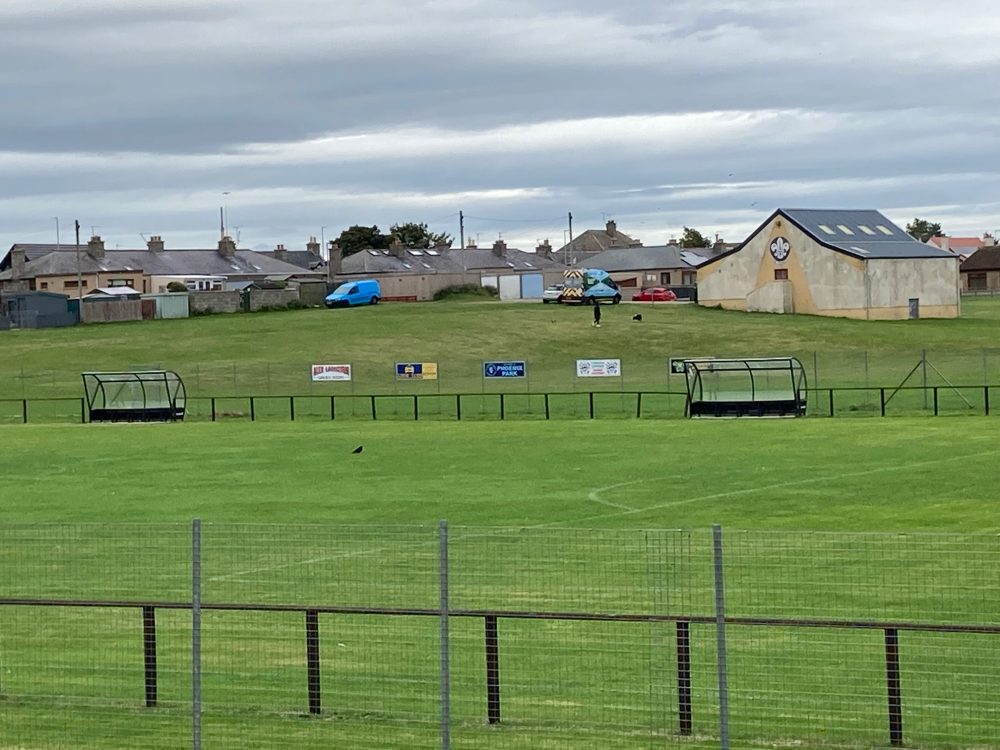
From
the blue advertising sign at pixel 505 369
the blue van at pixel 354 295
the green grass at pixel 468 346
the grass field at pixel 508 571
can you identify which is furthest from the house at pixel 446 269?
the grass field at pixel 508 571

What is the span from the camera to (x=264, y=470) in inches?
1660

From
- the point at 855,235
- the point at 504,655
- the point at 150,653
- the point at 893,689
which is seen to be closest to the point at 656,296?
the point at 855,235

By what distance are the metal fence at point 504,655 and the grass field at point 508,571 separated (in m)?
0.05

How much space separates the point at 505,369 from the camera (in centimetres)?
6894

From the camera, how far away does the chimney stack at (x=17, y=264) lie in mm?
143125

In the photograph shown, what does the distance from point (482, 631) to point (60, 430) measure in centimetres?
4297

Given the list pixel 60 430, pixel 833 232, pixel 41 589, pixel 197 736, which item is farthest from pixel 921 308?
pixel 197 736

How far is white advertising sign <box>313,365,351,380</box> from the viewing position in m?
71.1

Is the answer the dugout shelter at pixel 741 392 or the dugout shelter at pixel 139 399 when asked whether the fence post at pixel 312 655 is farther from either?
the dugout shelter at pixel 139 399

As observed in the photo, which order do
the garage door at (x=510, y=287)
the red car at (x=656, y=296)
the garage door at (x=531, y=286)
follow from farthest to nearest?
the garage door at (x=531, y=286), the garage door at (x=510, y=287), the red car at (x=656, y=296)

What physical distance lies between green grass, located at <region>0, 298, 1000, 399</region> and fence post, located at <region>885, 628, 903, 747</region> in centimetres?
5720

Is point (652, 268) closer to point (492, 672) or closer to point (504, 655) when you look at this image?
point (504, 655)

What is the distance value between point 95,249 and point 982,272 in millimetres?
91928

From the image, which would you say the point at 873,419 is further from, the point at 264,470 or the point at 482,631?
the point at 482,631
